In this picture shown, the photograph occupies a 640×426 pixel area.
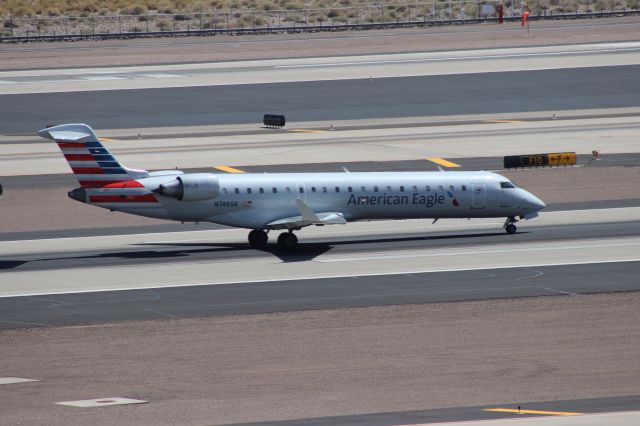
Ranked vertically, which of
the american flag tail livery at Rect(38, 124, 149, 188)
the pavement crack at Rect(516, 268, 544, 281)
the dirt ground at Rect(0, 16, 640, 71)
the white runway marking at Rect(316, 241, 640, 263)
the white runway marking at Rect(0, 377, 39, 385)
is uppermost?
the american flag tail livery at Rect(38, 124, 149, 188)

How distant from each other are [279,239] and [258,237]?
996 mm

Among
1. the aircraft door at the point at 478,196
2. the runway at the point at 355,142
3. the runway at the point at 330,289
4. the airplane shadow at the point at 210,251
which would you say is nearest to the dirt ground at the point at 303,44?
the runway at the point at 330,289

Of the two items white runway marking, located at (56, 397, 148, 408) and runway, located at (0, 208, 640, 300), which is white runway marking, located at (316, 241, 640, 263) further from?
white runway marking, located at (56, 397, 148, 408)

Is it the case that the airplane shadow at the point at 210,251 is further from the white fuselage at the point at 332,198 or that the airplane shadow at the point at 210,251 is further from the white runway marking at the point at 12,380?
the white runway marking at the point at 12,380

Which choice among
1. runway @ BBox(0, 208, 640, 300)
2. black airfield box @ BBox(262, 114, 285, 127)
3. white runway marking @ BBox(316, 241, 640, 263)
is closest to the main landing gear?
runway @ BBox(0, 208, 640, 300)

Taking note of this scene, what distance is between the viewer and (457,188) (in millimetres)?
53438

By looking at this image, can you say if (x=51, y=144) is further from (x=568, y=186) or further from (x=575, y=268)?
(x=575, y=268)

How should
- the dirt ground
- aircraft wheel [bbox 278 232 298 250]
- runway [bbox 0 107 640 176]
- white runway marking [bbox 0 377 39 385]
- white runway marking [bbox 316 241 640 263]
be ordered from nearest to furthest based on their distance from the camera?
white runway marking [bbox 0 377 39 385] < white runway marking [bbox 316 241 640 263] < aircraft wheel [bbox 278 232 298 250] < runway [bbox 0 107 640 176] < the dirt ground

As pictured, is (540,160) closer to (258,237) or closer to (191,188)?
(258,237)

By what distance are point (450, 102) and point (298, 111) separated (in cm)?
1215

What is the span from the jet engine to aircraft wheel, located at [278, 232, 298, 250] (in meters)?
3.29

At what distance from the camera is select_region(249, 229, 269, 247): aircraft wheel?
52500 mm

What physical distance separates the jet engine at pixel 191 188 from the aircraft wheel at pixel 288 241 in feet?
10.8

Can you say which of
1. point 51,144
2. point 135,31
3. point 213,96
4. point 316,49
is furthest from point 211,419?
point 135,31
